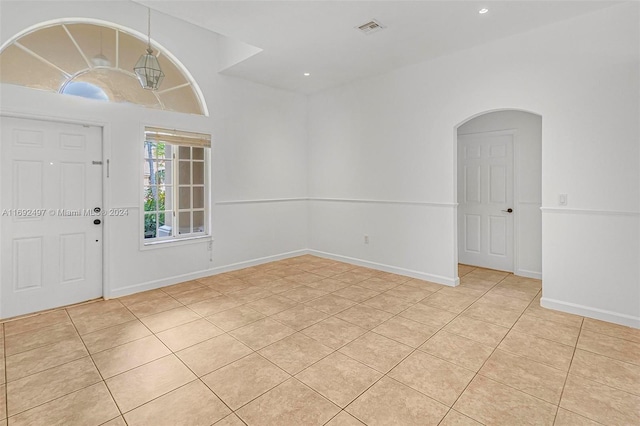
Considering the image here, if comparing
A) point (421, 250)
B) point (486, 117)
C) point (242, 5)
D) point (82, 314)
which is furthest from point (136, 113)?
point (486, 117)

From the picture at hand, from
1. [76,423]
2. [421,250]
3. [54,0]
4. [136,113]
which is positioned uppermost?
[54,0]

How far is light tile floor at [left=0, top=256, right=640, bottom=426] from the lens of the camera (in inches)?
76.4

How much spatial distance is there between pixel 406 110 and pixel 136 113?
3.65 meters

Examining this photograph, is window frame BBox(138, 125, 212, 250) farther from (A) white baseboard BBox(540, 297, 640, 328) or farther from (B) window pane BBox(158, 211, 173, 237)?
(A) white baseboard BBox(540, 297, 640, 328)

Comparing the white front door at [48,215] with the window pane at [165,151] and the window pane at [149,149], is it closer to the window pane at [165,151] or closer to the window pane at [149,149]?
the window pane at [149,149]

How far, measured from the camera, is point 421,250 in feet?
15.1

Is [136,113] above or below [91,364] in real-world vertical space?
above

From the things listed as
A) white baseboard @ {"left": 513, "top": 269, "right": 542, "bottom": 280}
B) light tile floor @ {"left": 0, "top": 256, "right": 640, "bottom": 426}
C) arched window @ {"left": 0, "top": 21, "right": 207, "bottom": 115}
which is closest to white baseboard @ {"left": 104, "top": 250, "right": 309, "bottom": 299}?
light tile floor @ {"left": 0, "top": 256, "right": 640, "bottom": 426}

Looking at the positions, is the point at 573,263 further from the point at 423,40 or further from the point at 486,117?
the point at 423,40

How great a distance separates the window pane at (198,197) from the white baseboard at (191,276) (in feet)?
3.24

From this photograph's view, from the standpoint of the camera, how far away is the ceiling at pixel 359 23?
10.1 feet

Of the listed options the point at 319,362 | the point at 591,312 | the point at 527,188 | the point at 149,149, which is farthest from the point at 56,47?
A: the point at 591,312

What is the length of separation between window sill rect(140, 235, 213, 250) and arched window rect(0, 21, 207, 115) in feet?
5.95

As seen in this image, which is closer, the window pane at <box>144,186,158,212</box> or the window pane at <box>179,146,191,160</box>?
the window pane at <box>144,186,158,212</box>
